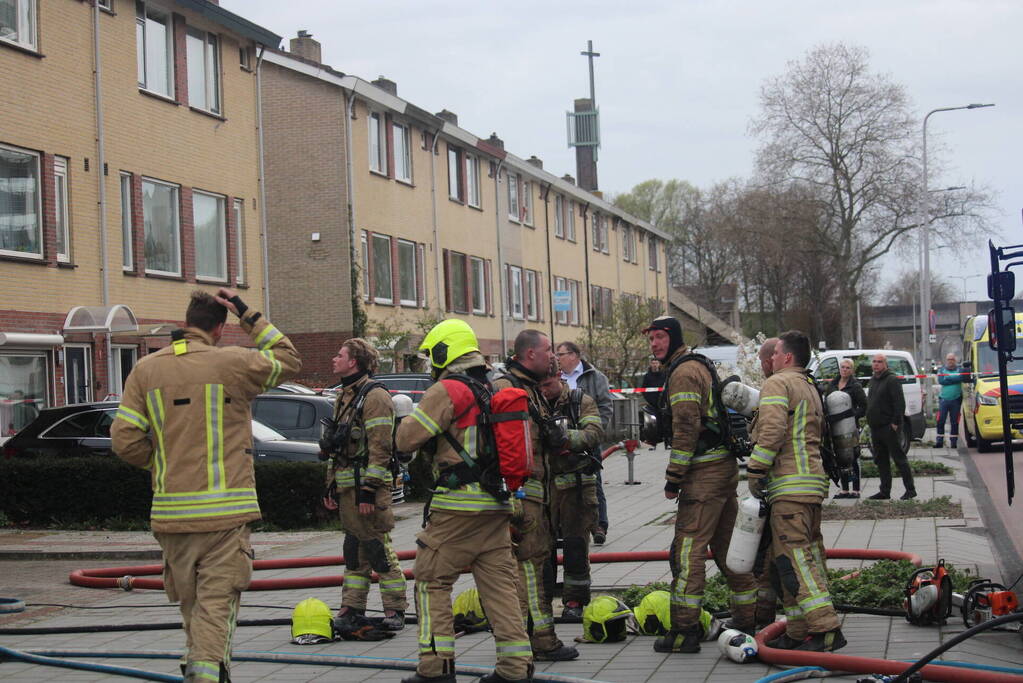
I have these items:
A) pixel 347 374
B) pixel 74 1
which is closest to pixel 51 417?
pixel 74 1

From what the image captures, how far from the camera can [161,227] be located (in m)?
22.9

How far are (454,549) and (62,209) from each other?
15607 mm

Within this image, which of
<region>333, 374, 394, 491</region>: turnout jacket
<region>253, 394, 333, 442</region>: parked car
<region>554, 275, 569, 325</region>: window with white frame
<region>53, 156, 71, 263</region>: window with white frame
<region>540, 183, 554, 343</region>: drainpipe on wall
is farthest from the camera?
<region>554, 275, 569, 325</region>: window with white frame

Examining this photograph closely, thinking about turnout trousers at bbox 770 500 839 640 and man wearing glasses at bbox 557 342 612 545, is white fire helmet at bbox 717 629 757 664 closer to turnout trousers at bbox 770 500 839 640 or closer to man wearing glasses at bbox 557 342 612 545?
turnout trousers at bbox 770 500 839 640

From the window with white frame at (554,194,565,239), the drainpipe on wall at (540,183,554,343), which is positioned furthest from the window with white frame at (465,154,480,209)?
the window with white frame at (554,194,565,239)

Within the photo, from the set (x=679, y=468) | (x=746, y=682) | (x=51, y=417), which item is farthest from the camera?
(x=51, y=417)

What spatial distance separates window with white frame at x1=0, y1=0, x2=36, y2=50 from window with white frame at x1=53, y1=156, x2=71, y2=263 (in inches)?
72.4

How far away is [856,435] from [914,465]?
1242 cm

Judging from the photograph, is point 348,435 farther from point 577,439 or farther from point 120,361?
point 120,361

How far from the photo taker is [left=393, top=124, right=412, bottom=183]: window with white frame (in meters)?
33.8

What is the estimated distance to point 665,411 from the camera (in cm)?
763

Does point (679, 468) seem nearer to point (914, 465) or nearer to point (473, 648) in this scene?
point (473, 648)

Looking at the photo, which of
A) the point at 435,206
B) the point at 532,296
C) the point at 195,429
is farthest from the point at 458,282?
the point at 195,429

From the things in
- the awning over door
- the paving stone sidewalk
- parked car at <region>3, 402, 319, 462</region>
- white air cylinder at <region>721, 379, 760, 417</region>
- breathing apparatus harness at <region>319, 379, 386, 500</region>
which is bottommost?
the paving stone sidewalk
